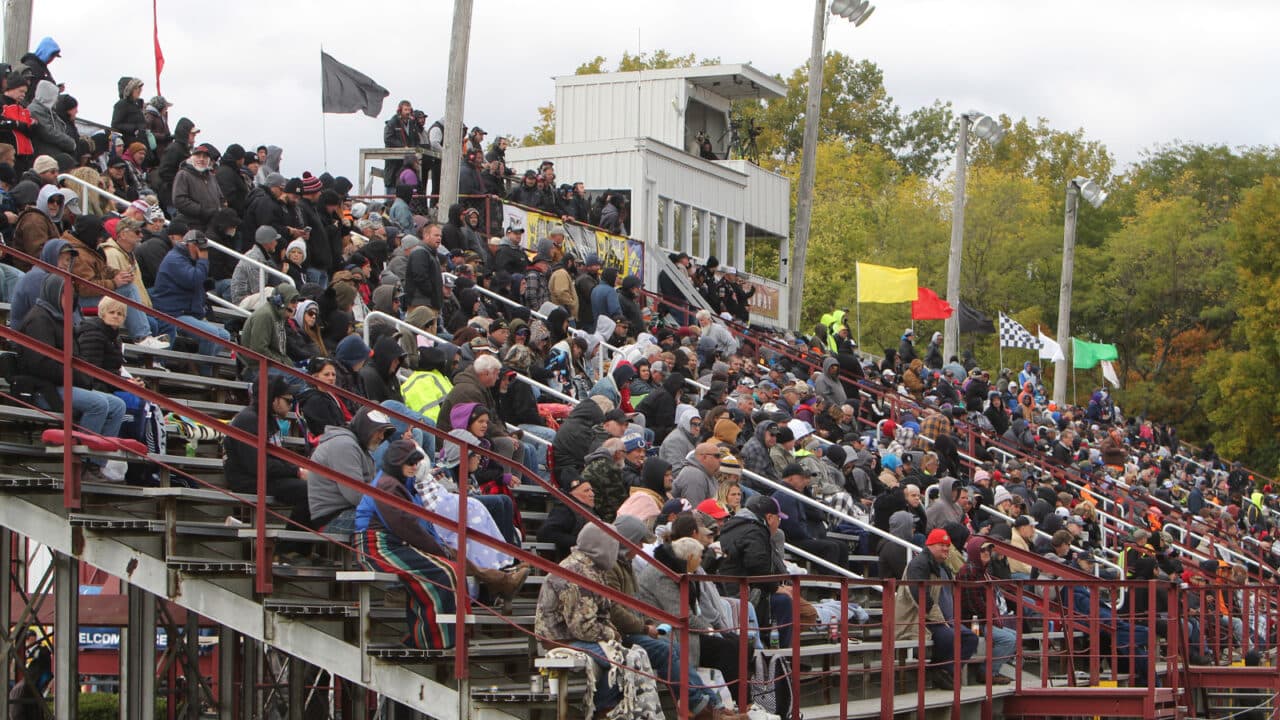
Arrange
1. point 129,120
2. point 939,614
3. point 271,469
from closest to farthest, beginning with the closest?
point 271,469
point 939,614
point 129,120

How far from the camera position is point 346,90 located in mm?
26266

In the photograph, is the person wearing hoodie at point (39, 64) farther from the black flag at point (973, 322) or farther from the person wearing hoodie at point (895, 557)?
the black flag at point (973, 322)

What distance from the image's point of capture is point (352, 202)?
24375 mm

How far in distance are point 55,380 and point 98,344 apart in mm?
480

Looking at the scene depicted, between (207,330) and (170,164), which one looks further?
(170,164)

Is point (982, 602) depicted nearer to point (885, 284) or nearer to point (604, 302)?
point (604, 302)

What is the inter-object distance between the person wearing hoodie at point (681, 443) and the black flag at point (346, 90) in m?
12.7

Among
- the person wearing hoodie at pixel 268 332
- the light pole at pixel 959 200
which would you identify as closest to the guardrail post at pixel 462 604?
the person wearing hoodie at pixel 268 332

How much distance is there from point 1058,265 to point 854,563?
48088 mm

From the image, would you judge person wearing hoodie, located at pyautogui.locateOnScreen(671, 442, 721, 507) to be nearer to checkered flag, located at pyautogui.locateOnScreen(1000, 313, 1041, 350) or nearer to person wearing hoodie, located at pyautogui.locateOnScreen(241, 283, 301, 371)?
person wearing hoodie, located at pyautogui.locateOnScreen(241, 283, 301, 371)

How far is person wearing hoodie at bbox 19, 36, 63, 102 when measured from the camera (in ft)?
54.4

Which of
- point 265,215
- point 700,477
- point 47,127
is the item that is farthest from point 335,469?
point 47,127

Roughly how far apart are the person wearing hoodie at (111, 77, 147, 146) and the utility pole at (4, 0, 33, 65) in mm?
2027

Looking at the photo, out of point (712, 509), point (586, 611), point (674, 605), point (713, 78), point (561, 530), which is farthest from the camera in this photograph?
point (713, 78)
